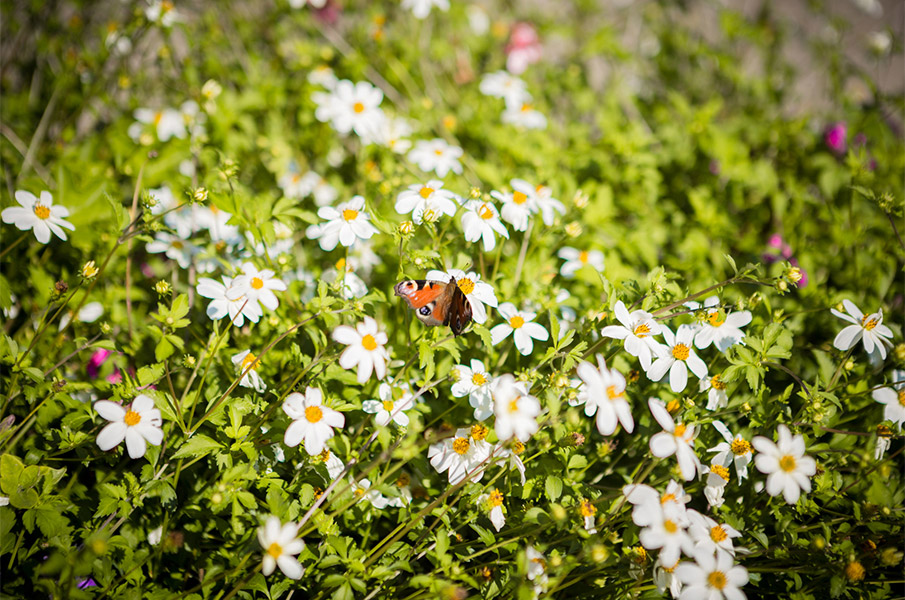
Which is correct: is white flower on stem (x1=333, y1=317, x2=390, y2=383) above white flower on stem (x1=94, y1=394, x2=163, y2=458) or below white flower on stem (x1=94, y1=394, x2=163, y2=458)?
above

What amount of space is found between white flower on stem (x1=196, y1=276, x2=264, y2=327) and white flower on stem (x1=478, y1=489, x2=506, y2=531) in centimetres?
77

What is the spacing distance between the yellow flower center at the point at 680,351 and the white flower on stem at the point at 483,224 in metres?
0.58

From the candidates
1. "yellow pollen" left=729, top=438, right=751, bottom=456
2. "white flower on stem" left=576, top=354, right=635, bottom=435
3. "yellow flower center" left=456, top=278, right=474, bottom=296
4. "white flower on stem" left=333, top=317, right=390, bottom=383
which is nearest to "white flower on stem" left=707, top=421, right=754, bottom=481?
"yellow pollen" left=729, top=438, right=751, bottom=456

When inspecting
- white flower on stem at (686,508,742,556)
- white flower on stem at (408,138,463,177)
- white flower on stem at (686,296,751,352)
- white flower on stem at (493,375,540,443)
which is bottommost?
white flower on stem at (686,508,742,556)

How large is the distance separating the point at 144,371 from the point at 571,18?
146 inches

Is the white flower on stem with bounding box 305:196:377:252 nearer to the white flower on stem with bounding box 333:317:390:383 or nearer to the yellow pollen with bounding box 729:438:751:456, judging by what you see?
the white flower on stem with bounding box 333:317:390:383

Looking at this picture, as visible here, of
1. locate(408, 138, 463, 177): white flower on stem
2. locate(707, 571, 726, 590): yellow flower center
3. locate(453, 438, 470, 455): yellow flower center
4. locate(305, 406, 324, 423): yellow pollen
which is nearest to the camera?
locate(707, 571, 726, 590): yellow flower center

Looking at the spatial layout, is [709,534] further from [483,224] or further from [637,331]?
[483,224]

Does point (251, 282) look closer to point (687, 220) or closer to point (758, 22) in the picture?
point (687, 220)

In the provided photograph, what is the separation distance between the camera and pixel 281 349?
5.58 ft

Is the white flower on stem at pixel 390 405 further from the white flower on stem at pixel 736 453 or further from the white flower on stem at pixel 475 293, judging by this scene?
the white flower on stem at pixel 736 453

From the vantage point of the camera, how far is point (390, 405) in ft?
4.90

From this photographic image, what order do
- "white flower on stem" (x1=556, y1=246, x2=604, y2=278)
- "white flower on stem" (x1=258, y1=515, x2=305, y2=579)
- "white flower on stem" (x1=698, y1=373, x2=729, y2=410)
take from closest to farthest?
"white flower on stem" (x1=258, y1=515, x2=305, y2=579)
"white flower on stem" (x1=698, y1=373, x2=729, y2=410)
"white flower on stem" (x1=556, y1=246, x2=604, y2=278)

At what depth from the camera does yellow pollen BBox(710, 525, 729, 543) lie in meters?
1.34
